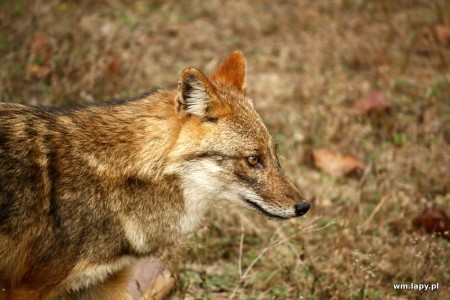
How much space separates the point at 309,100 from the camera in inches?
336

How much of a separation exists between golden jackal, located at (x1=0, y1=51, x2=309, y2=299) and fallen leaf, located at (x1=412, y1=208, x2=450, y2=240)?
6.65 feet

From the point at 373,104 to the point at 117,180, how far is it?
15.2ft

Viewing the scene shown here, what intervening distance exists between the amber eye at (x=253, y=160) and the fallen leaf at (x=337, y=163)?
9.15ft

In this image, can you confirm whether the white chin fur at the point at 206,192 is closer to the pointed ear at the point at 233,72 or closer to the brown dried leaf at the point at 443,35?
the pointed ear at the point at 233,72

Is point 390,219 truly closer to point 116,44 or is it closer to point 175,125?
point 175,125

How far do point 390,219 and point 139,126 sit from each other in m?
2.92

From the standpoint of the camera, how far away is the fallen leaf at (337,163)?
7062 mm

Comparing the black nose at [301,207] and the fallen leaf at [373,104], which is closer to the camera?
the black nose at [301,207]

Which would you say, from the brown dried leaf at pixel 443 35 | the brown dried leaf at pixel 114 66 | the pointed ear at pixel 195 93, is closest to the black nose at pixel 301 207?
the pointed ear at pixel 195 93

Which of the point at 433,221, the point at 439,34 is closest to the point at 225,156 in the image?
the point at 433,221

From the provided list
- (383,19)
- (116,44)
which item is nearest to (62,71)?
(116,44)

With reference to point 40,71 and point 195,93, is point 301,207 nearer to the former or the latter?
point 195,93

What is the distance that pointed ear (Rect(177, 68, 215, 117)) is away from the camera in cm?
418

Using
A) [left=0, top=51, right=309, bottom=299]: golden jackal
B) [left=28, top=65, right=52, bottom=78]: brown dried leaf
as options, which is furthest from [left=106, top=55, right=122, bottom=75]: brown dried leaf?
[left=0, top=51, right=309, bottom=299]: golden jackal
